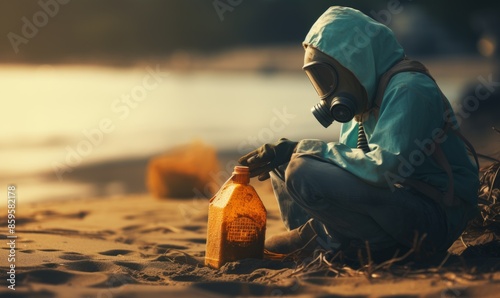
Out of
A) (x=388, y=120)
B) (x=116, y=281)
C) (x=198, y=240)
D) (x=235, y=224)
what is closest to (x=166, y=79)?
(x=198, y=240)

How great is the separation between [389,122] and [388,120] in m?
0.01

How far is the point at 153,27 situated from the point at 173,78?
646 inches

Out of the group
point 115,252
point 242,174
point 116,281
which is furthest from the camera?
point 115,252

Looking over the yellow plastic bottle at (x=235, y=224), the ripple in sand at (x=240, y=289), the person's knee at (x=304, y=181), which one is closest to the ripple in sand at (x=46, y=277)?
the ripple in sand at (x=240, y=289)

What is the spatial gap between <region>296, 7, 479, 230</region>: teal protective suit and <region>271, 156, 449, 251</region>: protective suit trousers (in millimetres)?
61

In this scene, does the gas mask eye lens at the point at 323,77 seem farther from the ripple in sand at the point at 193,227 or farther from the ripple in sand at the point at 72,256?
the ripple in sand at the point at 193,227

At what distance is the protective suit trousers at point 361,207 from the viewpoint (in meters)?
3.93

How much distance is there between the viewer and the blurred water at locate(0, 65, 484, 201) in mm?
13500

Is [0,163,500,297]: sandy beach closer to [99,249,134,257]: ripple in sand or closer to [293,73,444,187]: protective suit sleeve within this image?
[99,249,134,257]: ripple in sand

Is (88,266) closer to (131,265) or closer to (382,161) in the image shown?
(131,265)

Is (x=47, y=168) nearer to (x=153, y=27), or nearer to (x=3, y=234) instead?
(x=3, y=234)

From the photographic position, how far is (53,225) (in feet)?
20.2

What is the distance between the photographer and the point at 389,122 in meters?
3.87

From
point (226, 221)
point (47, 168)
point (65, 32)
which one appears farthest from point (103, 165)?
point (65, 32)
